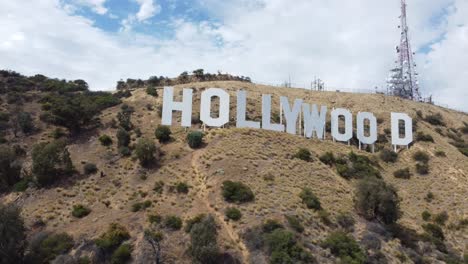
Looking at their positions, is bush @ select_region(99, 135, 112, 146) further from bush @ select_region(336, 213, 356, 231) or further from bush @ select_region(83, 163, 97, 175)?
bush @ select_region(336, 213, 356, 231)

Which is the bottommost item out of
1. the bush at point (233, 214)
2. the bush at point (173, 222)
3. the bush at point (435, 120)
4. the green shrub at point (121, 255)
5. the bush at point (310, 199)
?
the green shrub at point (121, 255)

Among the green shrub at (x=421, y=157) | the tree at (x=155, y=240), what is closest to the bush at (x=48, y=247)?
the tree at (x=155, y=240)

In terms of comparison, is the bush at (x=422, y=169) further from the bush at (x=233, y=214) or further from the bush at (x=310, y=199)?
the bush at (x=233, y=214)

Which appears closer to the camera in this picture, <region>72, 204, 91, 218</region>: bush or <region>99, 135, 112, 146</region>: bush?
<region>72, 204, 91, 218</region>: bush

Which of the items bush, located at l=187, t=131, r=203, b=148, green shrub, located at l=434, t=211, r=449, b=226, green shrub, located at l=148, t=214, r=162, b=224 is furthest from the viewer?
bush, located at l=187, t=131, r=203, b=148

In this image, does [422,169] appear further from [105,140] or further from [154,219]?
[105,140]

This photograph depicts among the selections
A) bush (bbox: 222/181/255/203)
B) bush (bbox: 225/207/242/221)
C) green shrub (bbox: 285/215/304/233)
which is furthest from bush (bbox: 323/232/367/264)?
bush (bbox: 222/181/255/203)

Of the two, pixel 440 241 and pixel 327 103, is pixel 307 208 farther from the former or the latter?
pixel 327 103
